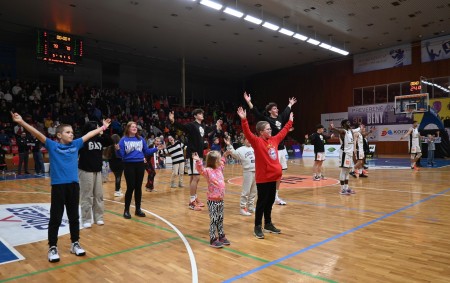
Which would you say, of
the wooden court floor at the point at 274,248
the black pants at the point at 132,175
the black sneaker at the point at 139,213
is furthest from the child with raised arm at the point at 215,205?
the black sneaker at the point at 139,213

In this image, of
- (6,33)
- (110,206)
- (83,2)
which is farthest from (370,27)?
(6,33)

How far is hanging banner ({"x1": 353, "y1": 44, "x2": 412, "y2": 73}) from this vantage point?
2362 centimetres

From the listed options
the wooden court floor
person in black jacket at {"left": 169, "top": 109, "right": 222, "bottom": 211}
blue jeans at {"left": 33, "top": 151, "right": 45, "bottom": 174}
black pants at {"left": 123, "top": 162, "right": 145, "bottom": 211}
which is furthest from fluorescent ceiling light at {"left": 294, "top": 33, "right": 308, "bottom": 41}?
black pants at {"left": 123, "top": 162, "right": 145, "bottom": 211}

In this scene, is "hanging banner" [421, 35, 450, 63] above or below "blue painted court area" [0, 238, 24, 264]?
above

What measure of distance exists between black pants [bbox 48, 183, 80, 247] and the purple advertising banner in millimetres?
24717

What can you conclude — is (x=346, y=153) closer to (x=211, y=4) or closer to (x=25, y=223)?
(x=25, y=223)

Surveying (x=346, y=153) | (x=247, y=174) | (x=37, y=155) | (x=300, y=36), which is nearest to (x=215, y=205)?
(x=247, y=174)

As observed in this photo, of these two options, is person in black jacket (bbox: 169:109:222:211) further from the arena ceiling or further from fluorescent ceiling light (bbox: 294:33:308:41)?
fluorescent ceiling light (bbox: 294:33:308:41)

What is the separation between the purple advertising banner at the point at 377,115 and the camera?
24094mm

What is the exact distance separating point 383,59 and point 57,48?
74.2 feet

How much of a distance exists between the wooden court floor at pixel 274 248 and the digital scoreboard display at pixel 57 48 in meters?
13.4

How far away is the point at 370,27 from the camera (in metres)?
19.4

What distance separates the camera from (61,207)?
3.87 metres

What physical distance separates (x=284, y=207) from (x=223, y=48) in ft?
59.8
